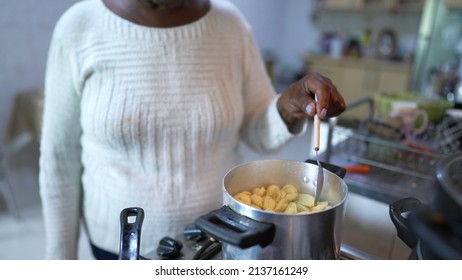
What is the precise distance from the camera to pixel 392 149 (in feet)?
2.53

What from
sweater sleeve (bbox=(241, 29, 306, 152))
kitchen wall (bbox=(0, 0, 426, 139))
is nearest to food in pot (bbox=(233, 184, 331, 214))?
sweater sleeve (bbox=(241, 29, 306, 152))

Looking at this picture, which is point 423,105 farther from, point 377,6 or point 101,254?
point 377,6

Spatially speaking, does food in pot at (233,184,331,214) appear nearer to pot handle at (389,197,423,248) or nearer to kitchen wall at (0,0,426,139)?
pot handle at (389,197,423,248)

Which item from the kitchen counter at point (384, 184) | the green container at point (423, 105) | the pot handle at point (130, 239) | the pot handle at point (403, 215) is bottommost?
the kitchen counter at point (384, 184)

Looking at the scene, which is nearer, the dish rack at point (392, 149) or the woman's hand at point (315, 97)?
the woman's hand at point (315, 97)

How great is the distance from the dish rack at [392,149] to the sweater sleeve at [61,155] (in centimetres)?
45

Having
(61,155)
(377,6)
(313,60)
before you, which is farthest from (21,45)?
(377,6)

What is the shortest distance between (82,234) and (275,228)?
70 centimetres

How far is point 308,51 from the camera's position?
3014mm

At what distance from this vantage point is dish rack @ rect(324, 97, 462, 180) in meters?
0.71

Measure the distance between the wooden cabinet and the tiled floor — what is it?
1530mm

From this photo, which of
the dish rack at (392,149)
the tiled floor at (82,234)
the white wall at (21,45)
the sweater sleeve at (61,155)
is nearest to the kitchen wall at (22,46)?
the white wall at (21,45)

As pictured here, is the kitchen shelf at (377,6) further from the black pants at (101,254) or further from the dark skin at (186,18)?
the black pants at (101,254)

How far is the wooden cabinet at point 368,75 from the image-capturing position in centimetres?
245
